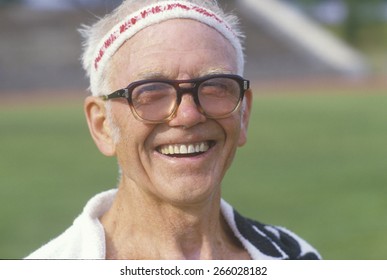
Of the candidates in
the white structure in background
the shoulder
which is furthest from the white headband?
the white structure in background

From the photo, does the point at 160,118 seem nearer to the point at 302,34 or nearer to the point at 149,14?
the point at 149,14

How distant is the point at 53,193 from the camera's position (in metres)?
9.18

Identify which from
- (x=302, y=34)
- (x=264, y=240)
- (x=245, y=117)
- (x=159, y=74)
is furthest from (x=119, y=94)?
(x=302, y=34)

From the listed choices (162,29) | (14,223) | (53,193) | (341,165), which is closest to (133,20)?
(162,29)

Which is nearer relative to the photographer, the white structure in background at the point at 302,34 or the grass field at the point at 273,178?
the grass field at the point at 273,178

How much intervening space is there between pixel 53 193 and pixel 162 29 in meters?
7.38

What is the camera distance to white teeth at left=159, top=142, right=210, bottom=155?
2031 mm

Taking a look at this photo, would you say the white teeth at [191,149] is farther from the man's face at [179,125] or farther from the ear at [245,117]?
the ear at [245,117]

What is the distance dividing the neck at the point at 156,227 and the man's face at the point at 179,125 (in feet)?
0.35

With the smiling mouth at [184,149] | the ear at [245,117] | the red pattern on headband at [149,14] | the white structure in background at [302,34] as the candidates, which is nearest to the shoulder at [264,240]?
the ear at [245,117]

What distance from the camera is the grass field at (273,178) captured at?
6.89 metres

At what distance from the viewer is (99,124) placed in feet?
7.29

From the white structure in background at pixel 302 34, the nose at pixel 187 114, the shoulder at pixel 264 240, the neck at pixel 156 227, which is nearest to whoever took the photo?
the nose at pixel 187 114

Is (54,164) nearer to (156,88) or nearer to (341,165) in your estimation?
(341,165)
